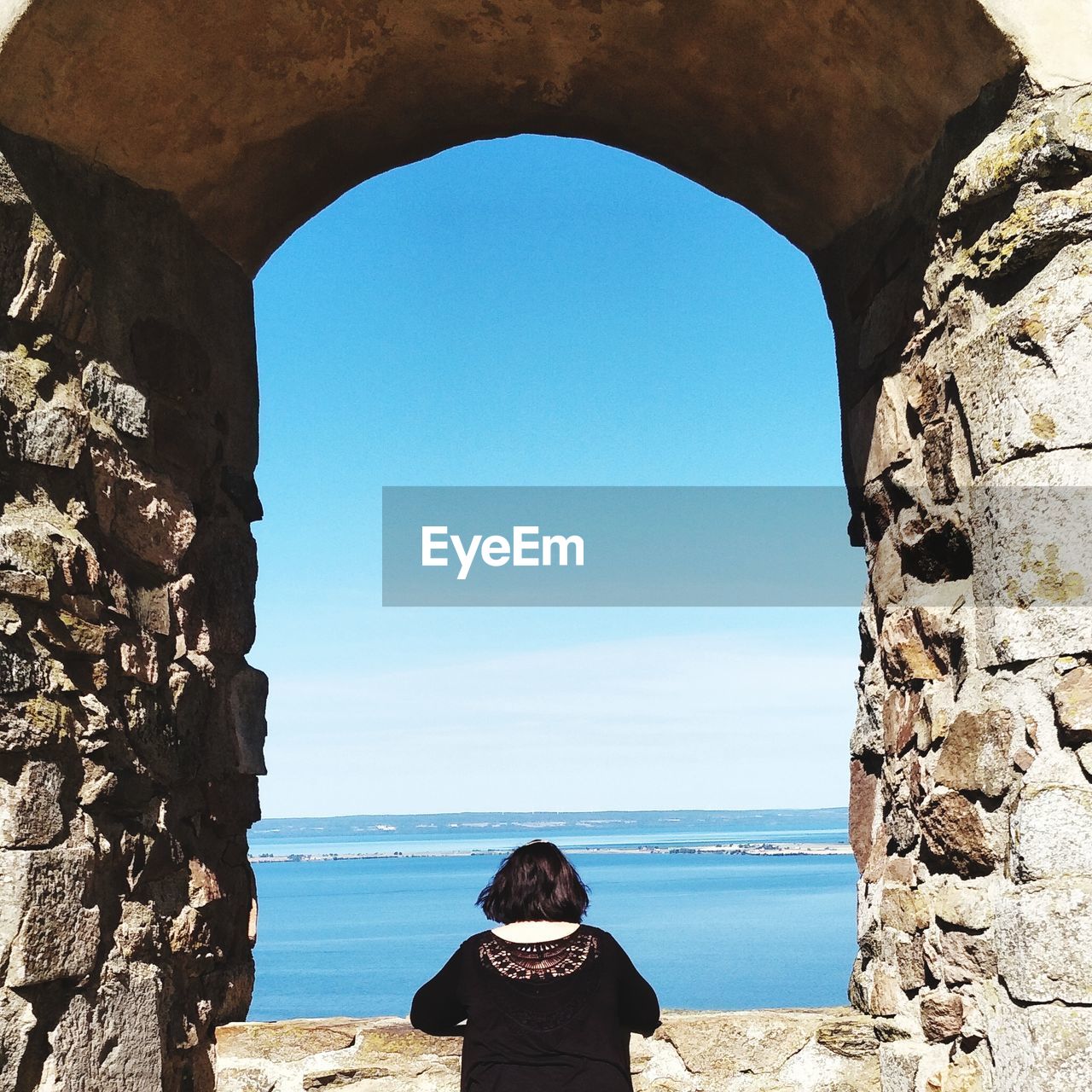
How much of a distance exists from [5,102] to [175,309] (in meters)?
0.68

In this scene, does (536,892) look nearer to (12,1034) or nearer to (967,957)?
(967,957)

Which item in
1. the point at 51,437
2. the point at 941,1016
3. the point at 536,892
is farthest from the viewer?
the point at 51,437

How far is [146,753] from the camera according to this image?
301 cm

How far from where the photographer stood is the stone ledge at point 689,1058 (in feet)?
9.86

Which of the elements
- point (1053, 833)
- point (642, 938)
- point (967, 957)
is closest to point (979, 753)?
point (1053, 833)

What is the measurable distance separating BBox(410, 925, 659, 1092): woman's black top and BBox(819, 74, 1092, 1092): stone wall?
2.20ft

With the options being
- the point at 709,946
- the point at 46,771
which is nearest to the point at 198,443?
the point at 46,771

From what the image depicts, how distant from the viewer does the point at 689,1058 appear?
119 inches

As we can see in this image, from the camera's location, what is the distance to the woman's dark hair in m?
2.52

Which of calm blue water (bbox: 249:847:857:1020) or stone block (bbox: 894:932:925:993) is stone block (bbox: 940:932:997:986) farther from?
calm blue water (bbox: 249:847:857:1020)

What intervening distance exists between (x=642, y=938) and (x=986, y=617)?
49.7 ft

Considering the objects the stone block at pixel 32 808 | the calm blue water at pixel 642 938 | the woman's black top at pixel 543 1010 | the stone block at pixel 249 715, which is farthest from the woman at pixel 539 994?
the stone block at pixel 249 715

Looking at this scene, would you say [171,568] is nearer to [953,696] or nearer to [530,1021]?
[530,1021]

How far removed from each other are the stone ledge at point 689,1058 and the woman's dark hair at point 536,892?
66 centimetres
